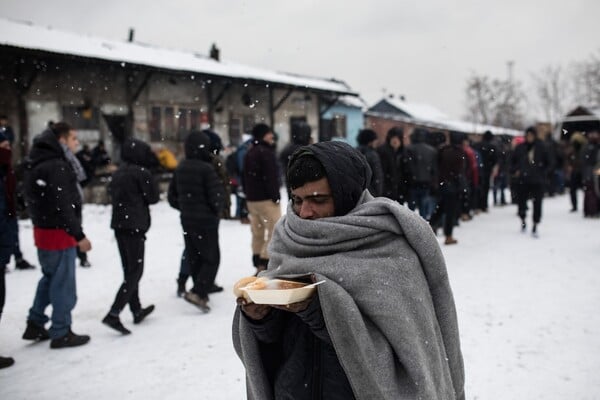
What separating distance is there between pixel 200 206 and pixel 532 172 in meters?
6.75

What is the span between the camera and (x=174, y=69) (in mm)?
15812

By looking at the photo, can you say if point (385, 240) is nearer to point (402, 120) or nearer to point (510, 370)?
point (510, 370)

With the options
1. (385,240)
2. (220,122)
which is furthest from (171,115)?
(385,240)

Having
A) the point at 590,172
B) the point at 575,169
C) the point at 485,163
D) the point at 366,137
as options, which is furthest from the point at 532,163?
the point at 575,169

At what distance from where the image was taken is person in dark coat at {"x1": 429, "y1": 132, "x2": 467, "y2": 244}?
29.2 feet

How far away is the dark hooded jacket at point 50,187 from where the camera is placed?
4.44 metres

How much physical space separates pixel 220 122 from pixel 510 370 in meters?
17.1

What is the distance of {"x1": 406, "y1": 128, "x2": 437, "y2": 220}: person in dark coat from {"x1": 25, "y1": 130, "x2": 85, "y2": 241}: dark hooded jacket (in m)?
6.19

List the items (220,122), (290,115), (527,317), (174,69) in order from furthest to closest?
(290,115)
(220,122)
(174,69)
(527,317)

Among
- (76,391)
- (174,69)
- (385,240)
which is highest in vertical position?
(174,69)

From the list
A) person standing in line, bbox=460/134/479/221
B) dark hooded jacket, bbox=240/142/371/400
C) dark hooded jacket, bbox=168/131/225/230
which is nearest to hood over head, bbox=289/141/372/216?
dark hooded jacket, bbox=240/142/371/400

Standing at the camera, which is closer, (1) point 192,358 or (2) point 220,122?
(1) point 192,358

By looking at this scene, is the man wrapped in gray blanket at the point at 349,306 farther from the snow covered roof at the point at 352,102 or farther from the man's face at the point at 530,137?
the snow covered roof at the point at 352,102

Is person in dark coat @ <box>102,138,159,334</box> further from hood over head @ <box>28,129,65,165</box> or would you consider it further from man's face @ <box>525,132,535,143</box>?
man's face @ <box>525,132,535,143</box>
